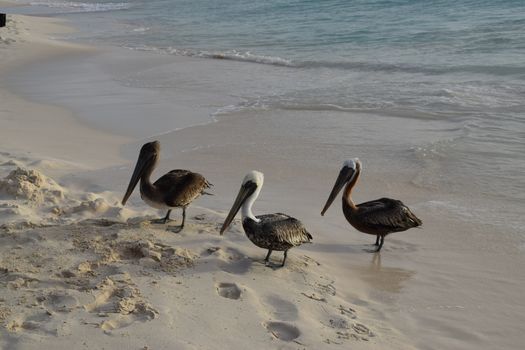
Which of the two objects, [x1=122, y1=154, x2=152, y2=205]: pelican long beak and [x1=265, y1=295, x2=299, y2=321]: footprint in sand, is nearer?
[x1=265, y1=295, x2=299, y2=321]: footprint in sand

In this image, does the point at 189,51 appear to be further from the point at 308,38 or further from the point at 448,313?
the point at 448,313

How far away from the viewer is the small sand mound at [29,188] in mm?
5727

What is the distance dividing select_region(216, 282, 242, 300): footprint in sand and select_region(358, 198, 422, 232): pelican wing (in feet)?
5.77

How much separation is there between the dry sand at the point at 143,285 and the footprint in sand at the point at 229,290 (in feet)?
0.03

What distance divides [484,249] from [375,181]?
205 centimetres

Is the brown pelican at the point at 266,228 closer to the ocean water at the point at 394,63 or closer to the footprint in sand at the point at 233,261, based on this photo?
the footprint in sand at the point at 233,261

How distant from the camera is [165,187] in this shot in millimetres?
5461

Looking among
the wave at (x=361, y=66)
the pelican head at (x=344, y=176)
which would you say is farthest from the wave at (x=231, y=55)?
the pelican head at (x=344, y=176)

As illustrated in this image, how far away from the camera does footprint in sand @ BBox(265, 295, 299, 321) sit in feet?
13.3

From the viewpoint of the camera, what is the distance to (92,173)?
721cm

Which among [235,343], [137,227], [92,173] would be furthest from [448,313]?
[92,173]

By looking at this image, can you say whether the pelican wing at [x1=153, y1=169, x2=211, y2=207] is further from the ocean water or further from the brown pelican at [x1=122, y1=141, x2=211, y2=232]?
the ocean water

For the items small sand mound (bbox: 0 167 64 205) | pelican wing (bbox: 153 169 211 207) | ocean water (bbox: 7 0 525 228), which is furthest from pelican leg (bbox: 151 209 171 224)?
ocean water (bbox: 7 0 525 228)

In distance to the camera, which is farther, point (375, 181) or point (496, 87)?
point (496, 87)
